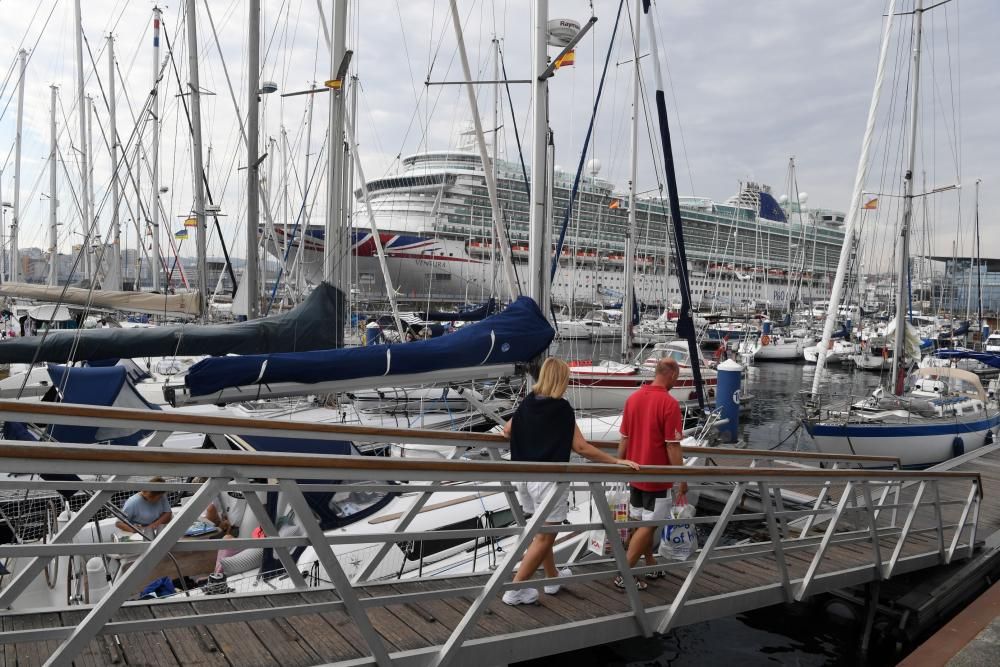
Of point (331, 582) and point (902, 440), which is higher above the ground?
point (331, 582)

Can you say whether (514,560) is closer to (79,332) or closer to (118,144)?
(79,332)

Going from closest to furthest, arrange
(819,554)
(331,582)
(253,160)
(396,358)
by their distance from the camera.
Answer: (331,582)
(819,554)
(396,358)
(253,160)

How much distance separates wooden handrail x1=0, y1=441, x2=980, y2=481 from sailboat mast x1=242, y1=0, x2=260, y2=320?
7312 millimetres

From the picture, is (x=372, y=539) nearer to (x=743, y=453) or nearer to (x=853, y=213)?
(x=743, y=453)

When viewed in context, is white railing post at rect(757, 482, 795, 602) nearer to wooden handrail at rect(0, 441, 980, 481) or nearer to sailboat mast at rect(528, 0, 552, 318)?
wooden handrail at rect(0, 441, 980, 481)

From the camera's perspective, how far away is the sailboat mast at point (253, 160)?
30.3ft

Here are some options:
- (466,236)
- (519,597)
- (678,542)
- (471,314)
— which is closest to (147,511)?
(519,597)

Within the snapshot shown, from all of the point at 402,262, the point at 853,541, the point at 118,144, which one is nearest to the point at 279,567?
the point at 853,541

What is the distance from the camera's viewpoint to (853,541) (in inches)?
249

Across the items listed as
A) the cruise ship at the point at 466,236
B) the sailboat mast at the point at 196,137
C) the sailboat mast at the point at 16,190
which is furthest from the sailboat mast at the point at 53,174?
the sailboat mast at the point at 196,137

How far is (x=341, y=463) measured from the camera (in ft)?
8.45

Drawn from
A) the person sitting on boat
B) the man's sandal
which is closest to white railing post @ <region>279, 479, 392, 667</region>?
the man's sandal

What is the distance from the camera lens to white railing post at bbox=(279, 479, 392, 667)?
2561 millimetres

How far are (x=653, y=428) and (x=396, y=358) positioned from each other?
287 centimetres
